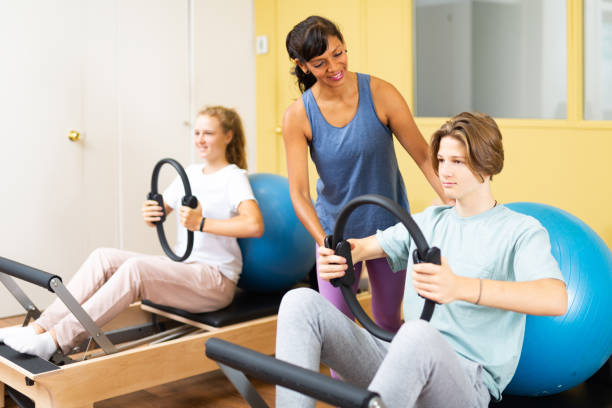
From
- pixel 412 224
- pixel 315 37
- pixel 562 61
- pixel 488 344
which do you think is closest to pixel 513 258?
pixel 488 344

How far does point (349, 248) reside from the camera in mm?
1628

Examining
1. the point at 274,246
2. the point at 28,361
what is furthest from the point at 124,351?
the point at 274,246

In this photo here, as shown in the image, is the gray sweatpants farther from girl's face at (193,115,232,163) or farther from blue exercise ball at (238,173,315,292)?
girl's face at (193,115,232,163)

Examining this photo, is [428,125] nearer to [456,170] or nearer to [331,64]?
[331,64]

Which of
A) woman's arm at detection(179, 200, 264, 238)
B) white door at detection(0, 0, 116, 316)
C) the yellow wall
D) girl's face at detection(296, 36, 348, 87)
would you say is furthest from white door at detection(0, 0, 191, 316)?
girl's face at detection(296, 36, 348, 87)

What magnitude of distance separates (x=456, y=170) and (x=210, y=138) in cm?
143

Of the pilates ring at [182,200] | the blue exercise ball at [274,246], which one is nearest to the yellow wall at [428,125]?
the blue exercise ball at [274,246]

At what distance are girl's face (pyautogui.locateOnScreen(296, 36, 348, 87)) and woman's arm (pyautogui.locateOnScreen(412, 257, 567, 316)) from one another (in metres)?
0.75

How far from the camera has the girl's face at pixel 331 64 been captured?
1.89 m

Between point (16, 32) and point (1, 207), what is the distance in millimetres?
921

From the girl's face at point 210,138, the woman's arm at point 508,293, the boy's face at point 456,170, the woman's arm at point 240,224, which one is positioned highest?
the girl's face at point 210,138

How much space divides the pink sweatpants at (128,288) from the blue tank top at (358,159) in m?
0.76

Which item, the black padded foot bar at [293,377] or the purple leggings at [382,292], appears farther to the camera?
the purple leggings at [382,292]

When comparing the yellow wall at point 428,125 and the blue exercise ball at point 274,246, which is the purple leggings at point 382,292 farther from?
the yellow wall at point 428,125
